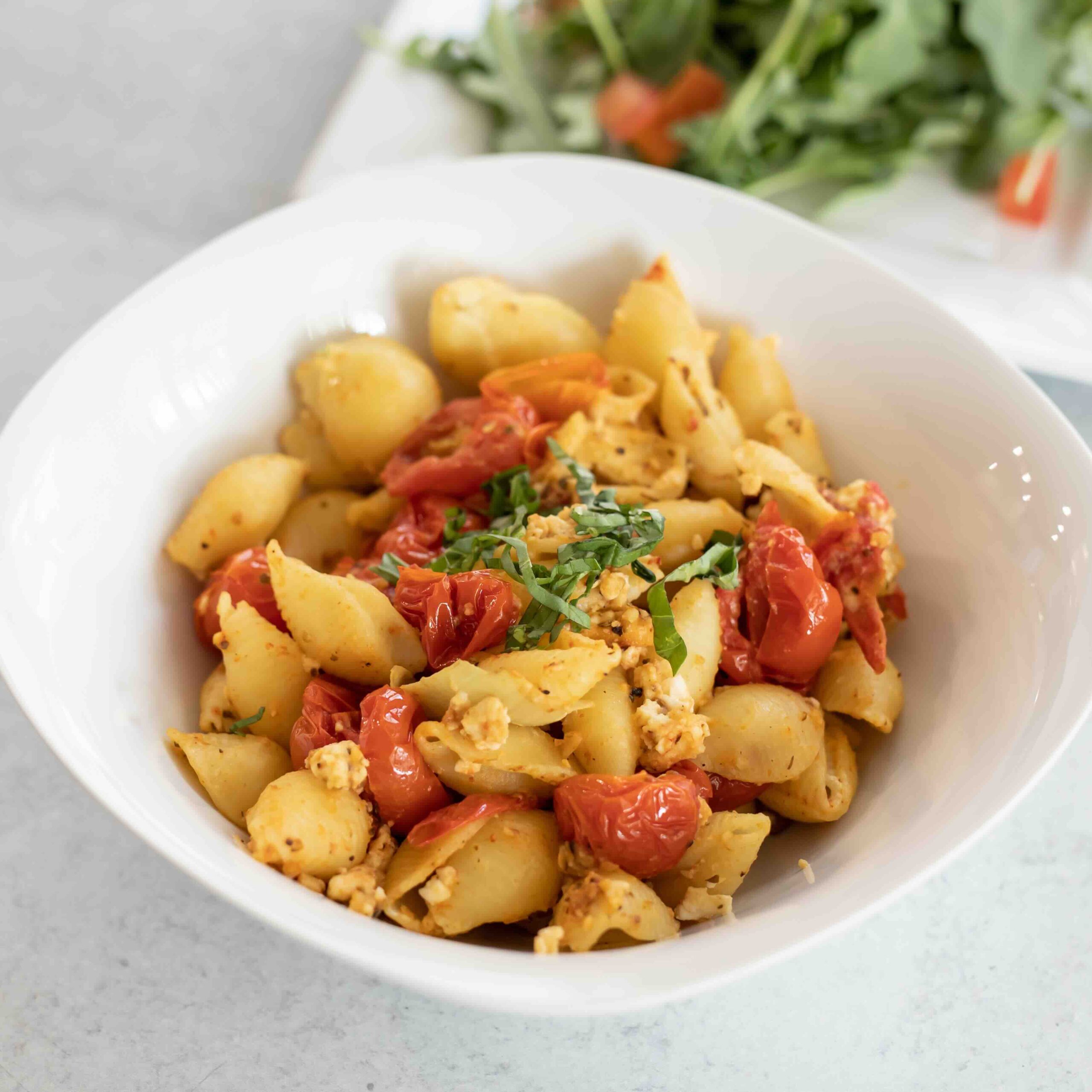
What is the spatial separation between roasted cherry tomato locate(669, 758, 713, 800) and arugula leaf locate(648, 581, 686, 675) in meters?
0.09

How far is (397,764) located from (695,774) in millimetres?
280

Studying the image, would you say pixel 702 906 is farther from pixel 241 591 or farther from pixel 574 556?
pixel 241 591

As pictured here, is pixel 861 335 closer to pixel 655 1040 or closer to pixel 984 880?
pixel 984 880

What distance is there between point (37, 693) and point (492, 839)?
418mm

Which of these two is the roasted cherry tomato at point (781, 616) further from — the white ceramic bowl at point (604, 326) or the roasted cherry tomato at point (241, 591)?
the roasted cherry tomato at point (241, 591)

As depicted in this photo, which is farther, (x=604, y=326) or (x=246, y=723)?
(x=604, y=326)

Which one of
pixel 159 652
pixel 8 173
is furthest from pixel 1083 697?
pixel 8 173

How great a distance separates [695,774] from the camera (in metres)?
1.05

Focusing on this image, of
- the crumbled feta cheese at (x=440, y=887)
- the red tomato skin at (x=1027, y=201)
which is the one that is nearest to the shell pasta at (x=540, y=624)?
the crumbled feta cheese at (x=440, y=887)

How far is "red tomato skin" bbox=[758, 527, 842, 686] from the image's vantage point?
3.68ft

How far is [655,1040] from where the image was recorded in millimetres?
1135

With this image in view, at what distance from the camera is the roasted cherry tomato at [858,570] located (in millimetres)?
1177

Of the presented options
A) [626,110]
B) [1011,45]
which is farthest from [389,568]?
[1011,45]

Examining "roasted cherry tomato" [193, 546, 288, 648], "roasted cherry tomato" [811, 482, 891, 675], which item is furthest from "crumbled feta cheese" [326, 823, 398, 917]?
"roasted cherry tomato" [811, 482, 891, 675]
